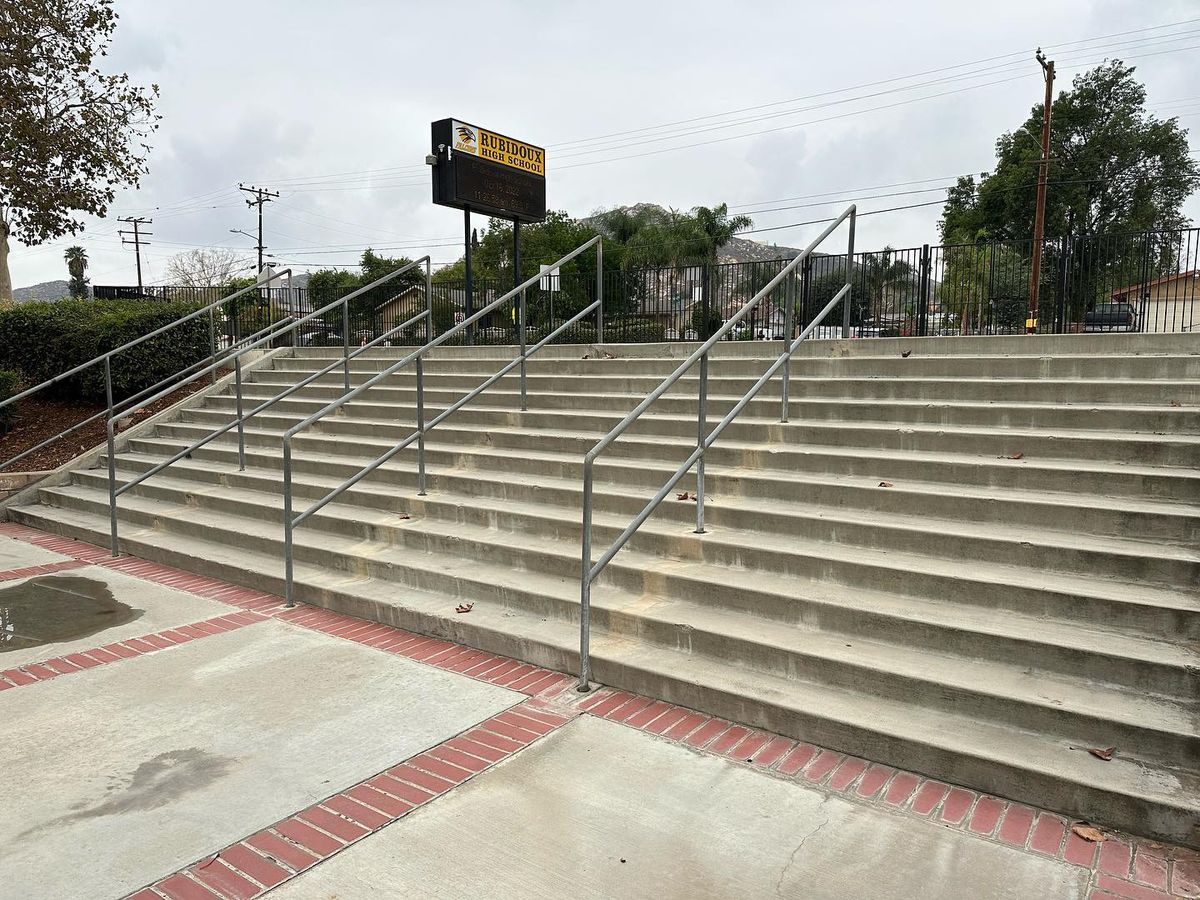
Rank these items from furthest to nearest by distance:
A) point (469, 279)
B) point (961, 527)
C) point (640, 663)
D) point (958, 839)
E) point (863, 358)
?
point (469, 279) → point (863, 358) → point (961, 527) → point (640, 663) → point (958, 839)

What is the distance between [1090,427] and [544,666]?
3568 mm

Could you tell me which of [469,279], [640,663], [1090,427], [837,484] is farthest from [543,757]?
[469,279]

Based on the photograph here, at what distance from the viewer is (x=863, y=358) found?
6043mm

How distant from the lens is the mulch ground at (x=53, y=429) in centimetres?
988

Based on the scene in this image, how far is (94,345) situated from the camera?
37.1ft

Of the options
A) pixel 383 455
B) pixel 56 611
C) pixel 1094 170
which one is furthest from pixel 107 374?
pixel 1094 170

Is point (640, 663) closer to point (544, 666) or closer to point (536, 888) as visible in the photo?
point (544, 666)

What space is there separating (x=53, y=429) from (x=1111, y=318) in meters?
15.1

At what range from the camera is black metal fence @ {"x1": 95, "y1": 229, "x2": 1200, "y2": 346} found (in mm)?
10492

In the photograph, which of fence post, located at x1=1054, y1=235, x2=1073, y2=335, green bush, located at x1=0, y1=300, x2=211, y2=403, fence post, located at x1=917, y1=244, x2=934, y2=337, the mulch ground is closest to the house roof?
fence post, located at x1=1054, y1=235, x2=1073, y2=335

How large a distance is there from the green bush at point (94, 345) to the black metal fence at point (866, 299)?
141 cm

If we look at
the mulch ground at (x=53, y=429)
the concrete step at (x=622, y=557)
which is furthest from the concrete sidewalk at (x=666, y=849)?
the mulch ground at (x=53, y=429)

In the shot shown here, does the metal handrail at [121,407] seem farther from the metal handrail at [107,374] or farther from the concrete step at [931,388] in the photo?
the concrete step at [931,388]

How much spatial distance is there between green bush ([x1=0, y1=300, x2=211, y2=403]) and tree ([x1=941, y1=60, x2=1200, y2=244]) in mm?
39190
